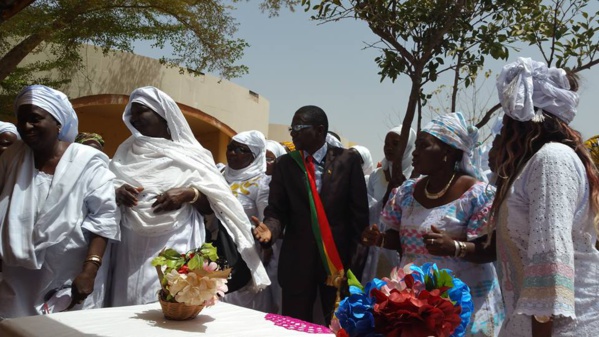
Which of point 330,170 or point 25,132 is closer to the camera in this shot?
point 25,132

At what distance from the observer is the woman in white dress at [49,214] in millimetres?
3482

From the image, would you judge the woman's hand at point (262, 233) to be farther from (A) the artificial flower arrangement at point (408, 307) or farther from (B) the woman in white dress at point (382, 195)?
(A) the artificial flower arrangement at point (408, 307)

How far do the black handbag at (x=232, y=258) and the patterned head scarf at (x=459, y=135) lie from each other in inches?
65.4

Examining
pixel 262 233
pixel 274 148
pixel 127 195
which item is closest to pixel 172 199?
pixel 127 195

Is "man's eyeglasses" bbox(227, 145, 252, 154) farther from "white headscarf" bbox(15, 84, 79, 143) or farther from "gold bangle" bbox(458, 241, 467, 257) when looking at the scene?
"gold bangle" bbox(458, 241, 467, 257)

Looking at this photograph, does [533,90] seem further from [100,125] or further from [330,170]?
[100,125]

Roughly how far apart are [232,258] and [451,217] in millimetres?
1707

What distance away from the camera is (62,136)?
3.83 metres

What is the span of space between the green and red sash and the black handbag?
552 millimetres

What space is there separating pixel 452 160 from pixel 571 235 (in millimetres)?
1520

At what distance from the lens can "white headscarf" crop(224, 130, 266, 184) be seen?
19.0 ft

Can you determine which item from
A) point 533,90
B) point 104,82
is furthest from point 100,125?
point 533,90

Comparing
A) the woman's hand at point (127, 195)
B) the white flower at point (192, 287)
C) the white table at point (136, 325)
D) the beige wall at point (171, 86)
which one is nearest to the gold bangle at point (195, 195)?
the woman's hand at point (127, 195)

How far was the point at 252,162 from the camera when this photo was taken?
6000mm
